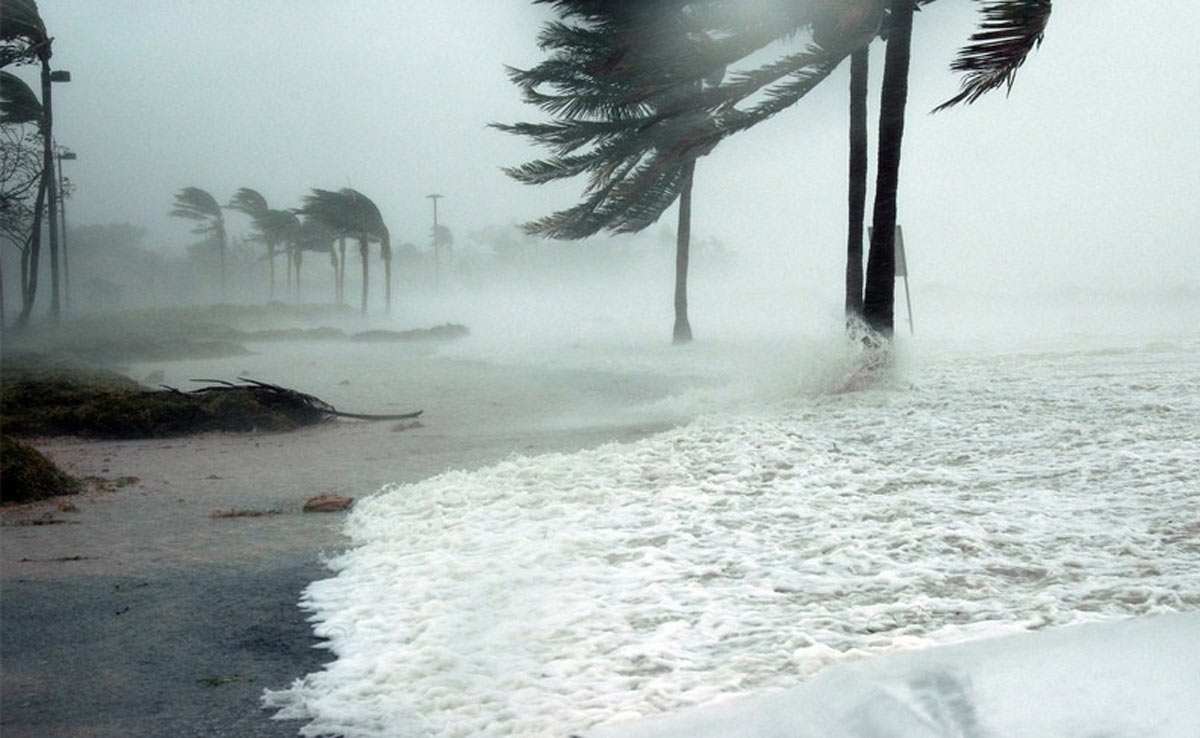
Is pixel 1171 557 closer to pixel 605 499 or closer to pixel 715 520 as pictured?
pixel 715 520

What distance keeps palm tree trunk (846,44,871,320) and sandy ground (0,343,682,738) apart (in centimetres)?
342

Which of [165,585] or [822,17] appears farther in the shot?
[822,17]

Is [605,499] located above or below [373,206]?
below

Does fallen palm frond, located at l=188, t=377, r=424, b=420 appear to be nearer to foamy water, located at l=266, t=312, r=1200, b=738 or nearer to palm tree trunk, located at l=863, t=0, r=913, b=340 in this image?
foamy water, located at l=266, t=312, r=1200, b=738

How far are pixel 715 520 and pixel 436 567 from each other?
909mm

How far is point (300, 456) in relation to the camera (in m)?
5.43

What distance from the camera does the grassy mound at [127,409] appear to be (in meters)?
6.11

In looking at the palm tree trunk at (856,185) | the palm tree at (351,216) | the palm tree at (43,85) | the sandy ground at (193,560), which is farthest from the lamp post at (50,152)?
the palm tree at (351,216)

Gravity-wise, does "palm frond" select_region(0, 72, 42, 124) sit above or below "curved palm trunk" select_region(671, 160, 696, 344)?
above

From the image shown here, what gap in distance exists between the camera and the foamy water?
191cm

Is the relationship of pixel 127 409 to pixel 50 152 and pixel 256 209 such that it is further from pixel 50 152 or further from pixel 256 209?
pixel 256 209

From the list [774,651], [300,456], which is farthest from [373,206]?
[774,651]

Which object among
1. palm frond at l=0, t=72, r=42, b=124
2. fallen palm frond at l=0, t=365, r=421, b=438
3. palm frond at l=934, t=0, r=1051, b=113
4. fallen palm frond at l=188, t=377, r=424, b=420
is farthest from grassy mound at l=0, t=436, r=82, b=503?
palm frond at l=0, t=72, r=42, b=124

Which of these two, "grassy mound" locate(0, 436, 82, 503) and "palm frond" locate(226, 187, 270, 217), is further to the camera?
"palm frond" locate(226, 187, 270, 217)
